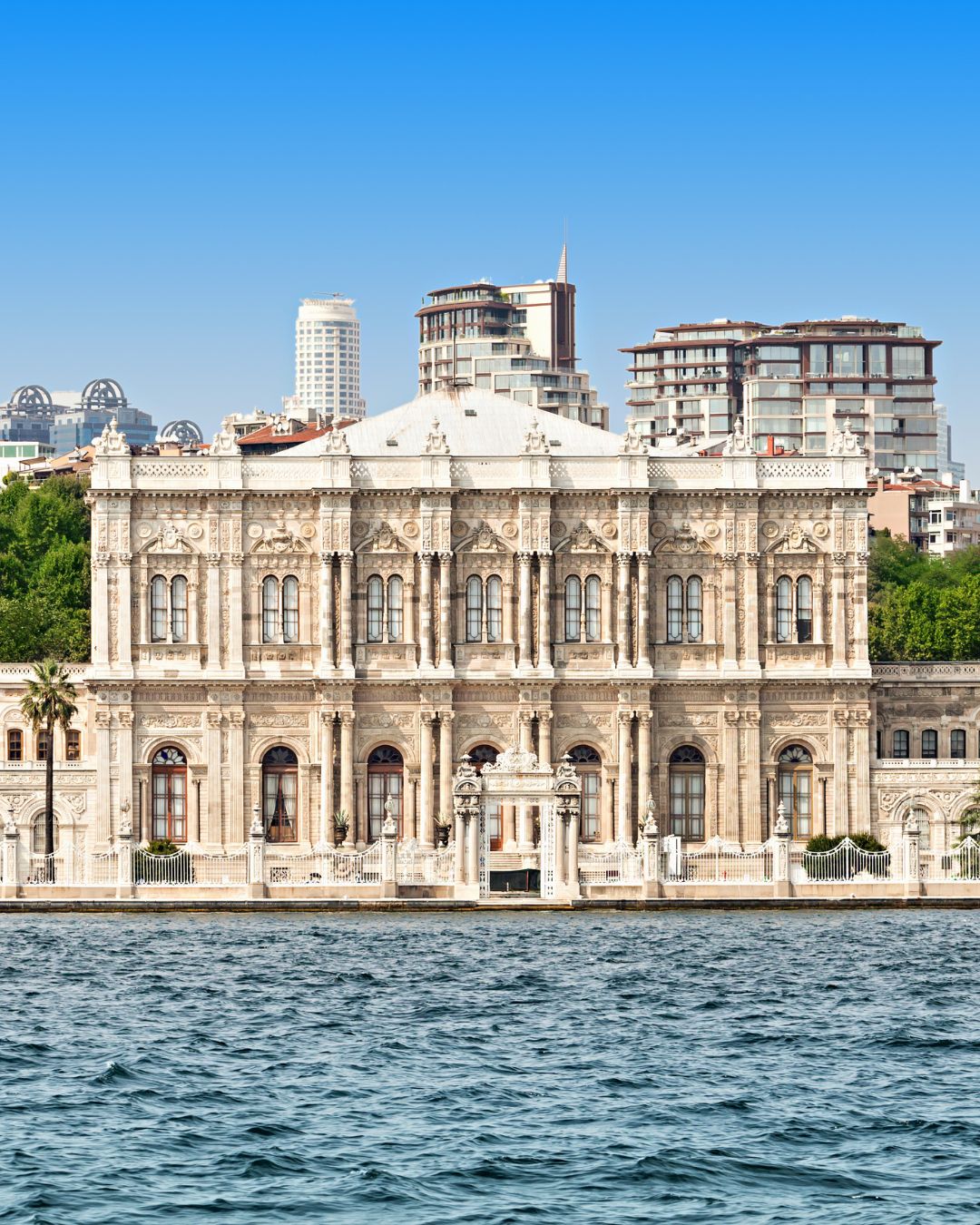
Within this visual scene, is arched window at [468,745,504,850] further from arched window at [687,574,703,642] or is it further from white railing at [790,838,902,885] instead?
white railing at [790,838,902,885]

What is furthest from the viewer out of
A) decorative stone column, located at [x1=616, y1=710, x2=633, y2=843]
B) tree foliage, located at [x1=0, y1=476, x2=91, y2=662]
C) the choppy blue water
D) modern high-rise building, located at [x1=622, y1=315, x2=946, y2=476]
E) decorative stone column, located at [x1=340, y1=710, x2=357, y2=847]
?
modern high-rise building, located at [x1=622, y1=315, x2=946, y2=476]

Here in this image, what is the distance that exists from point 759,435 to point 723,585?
83706mm

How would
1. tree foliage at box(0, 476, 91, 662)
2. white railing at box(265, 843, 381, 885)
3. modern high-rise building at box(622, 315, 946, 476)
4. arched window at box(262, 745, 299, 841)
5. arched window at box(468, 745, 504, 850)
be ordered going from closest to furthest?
1. white railing at box(265, 843, 381, 885)
2. arched window at box(468, 745, 504, 850)
3. arched window at box(262, 745, 299, 841)
4. tree foliage at box(0, 476, 91, 662)
5. modern high-rise building at box(622, 315, 946, 476)

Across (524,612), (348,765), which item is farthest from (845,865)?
(348,765)

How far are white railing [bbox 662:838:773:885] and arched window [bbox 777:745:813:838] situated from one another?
441 inches

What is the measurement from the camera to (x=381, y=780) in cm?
8238

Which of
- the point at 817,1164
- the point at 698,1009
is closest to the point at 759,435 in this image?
the point at 698,1009

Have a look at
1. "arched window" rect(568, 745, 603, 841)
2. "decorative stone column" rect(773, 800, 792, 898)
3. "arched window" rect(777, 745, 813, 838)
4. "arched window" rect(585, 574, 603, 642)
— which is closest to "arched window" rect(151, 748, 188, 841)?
"arched window" rect(568, 745, 603, 841)

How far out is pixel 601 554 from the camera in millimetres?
82312

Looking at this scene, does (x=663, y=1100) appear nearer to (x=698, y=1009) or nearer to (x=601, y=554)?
(x=698, y=1009)

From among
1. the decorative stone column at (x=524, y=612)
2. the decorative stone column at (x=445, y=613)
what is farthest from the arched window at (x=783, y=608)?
the decorative stone column at (x=445, y=613)

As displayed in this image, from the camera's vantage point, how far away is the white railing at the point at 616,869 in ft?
227

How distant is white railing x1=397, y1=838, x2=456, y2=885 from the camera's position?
2726 inches

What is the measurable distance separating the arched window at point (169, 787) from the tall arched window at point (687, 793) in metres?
13.7
